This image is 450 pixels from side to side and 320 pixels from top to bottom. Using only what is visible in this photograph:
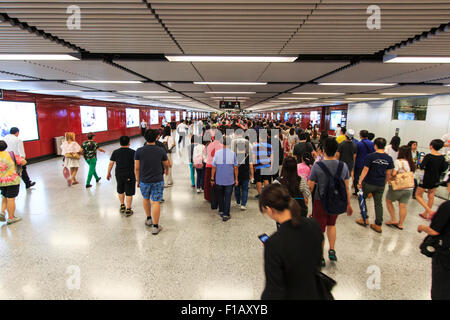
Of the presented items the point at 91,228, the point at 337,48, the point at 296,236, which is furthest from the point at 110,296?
the point at 337,48

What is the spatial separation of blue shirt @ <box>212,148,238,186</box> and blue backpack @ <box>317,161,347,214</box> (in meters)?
1.65

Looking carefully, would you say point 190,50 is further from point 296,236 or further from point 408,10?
point 296,236

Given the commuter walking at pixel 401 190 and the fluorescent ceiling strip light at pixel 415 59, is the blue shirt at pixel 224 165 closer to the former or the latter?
the commuter walking at pixel 401 190

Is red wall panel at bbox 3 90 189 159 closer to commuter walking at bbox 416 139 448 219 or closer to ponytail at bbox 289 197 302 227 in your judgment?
ponytail at bbox 289 197 302 227

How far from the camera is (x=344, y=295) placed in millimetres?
2469

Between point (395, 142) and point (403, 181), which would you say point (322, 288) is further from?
point (395, 142)

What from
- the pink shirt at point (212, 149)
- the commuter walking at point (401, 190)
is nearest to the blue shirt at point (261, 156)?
the pink shirt at point (212, 149)

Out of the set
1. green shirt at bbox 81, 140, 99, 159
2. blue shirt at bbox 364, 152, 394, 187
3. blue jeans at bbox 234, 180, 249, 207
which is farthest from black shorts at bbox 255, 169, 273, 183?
green shirt at bbox 81, 140, 99, 159

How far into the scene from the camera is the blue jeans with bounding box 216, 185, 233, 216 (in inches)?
165

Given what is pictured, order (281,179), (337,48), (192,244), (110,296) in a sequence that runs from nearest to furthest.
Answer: (110,296) → (281,179) → (337,48) → (192,244)

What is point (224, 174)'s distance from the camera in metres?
4.06

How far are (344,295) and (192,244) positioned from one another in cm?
203

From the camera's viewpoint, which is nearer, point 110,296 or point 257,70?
point 110,296

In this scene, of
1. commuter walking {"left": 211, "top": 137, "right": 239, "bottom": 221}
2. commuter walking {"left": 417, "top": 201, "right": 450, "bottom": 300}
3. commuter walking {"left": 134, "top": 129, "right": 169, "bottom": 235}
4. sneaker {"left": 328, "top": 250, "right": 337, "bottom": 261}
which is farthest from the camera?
commuter walking {"left": 211, "top": 137, "right": 239, "bottom": 221}
